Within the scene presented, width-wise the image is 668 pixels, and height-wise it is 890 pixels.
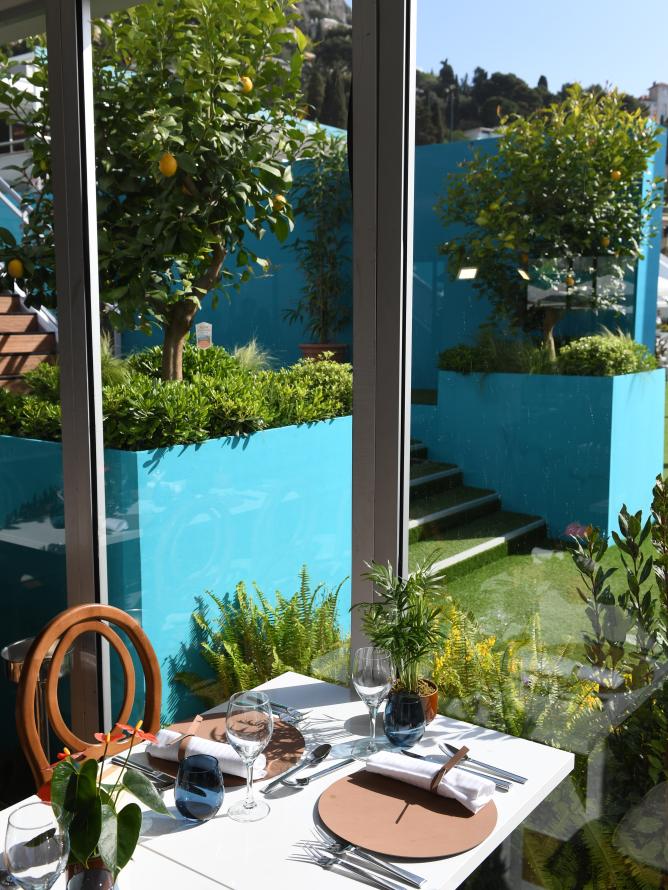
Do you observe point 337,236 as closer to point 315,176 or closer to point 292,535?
point 315,176

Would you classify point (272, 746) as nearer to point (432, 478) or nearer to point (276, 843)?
point (276, 843)

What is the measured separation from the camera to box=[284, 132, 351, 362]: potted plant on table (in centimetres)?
225

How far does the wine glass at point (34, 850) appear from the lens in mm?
1215

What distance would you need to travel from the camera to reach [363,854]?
1.40m

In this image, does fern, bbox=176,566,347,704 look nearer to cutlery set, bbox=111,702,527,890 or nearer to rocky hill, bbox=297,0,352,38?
cutlery set, bbox=111,702,527,890

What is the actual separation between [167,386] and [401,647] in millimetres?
1244

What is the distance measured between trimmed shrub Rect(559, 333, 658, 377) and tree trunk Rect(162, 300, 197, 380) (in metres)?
1.22

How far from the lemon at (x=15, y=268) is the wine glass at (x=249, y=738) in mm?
1903

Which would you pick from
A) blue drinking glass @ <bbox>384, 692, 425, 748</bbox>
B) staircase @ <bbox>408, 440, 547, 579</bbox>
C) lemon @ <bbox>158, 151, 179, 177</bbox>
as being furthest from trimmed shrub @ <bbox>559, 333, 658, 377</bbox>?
lemon @ <bbox>158, 151, 179, 177</bbox>

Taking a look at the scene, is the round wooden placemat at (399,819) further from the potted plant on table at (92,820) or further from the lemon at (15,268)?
the lemon at (15,268)

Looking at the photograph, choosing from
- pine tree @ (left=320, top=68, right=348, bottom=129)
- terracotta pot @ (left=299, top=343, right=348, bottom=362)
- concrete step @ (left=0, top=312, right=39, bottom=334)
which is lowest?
terracotta pot @ (left=299, top=343, right=348, bottom=362)

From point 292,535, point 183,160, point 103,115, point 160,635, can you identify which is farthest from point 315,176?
point 160,635

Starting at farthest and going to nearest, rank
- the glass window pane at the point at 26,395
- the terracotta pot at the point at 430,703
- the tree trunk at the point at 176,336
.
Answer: the glass window pane at the point at 26,395 → the tree trunk at the point at 176,336 → the terracotta pot at the point at 430,703

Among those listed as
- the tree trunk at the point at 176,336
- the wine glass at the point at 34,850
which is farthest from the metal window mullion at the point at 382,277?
the wine glass at the point at 34,850
